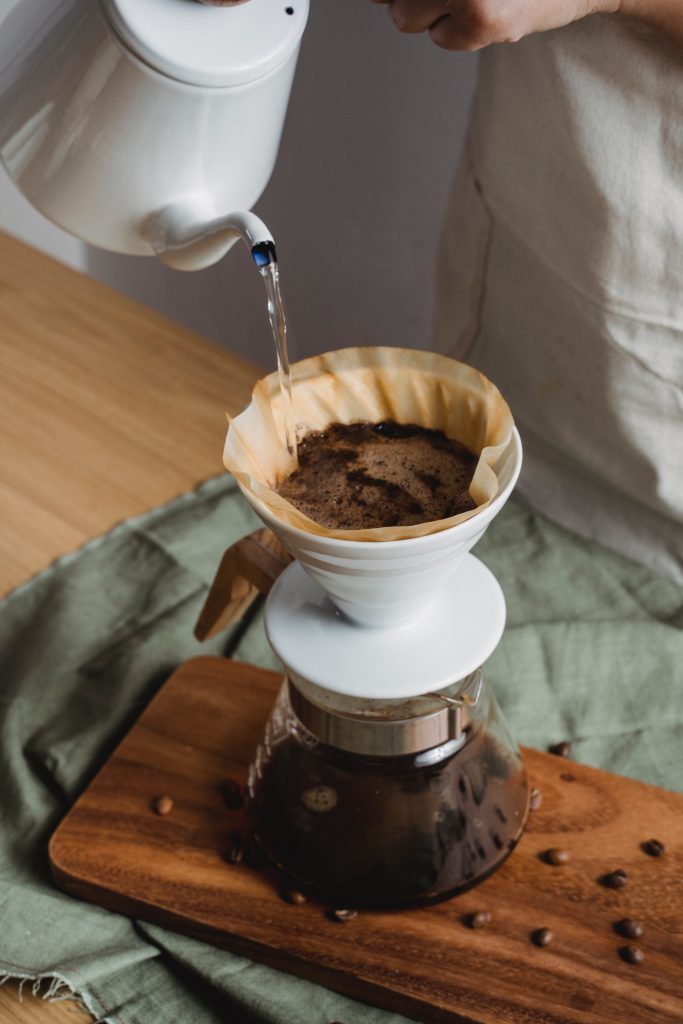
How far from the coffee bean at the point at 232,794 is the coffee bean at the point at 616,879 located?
0.82 ft

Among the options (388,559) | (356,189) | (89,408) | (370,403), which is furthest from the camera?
(356,189)

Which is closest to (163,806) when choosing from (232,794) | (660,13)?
(232,794)

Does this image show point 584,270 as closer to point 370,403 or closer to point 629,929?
point 370,403

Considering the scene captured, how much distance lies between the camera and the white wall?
120 cm

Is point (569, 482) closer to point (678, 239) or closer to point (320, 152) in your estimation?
point (678, 239)

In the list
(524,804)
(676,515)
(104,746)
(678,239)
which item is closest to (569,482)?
(676,515)

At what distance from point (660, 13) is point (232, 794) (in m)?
0.60

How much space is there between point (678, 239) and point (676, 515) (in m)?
0.26

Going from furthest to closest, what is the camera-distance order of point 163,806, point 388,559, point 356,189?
point 356,189
point 163,806
point 388,559

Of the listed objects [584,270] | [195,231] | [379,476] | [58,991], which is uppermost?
[195,231]

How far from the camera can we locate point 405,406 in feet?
2.11

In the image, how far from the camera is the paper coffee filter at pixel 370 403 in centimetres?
60

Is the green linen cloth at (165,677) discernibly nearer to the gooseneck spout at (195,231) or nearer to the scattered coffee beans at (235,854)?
the scattered coffee beans at (235,854)

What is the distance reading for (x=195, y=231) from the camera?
0.67 metres
